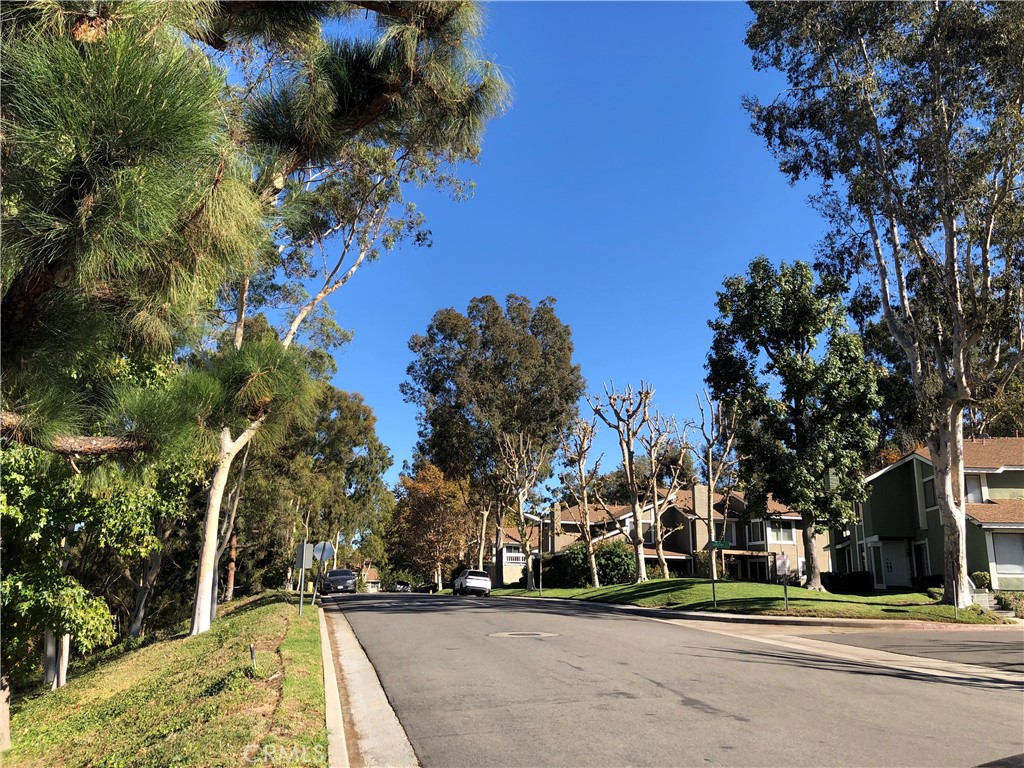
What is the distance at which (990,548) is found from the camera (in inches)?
1125

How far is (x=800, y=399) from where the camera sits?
2625cm

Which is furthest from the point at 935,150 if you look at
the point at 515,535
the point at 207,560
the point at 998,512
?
the point at 515,535

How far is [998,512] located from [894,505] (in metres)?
5.81

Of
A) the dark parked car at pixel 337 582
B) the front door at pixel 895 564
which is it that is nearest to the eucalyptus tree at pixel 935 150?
the front door at pixel 895 564

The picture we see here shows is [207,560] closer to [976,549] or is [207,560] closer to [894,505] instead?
[976,549]

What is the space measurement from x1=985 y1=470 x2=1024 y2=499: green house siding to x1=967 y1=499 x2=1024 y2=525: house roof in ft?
1.80

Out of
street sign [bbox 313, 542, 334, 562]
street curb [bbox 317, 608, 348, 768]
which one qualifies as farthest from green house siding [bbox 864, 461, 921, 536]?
street curb [bbox 317, 608, 348, 768]

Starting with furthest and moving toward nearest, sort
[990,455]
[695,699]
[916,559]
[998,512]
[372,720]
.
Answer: [916,559] → [990,455] → [998,512] → [695,699] → [372,720]

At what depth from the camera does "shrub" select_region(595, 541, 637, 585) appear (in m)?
39.4

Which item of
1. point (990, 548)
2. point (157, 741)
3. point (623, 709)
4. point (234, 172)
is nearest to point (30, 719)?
point (157, 741)

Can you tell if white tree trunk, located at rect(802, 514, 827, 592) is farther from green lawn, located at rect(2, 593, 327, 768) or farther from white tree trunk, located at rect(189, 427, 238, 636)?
white tree trunk, located at rect(189, 427, 238, 636)

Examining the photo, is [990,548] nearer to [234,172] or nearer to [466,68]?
[466,68]

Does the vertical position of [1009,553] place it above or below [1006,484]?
below

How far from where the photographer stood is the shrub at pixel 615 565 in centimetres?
3938
